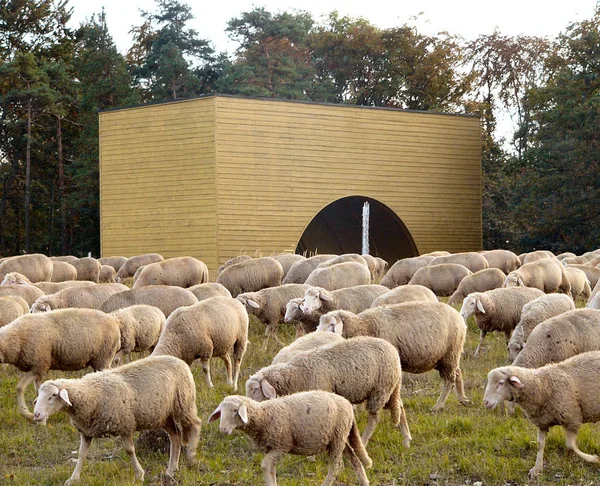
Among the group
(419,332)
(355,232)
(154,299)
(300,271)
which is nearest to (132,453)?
(419,332)

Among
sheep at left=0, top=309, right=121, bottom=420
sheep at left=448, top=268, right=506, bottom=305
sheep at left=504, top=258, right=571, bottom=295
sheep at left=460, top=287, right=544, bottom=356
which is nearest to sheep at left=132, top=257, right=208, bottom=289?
sheep at left=448, top=268, right=506, bottom=305

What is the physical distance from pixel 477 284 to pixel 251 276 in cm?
452

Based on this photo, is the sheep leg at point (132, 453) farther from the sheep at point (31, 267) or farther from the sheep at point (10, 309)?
the sheep at point (31, 267)

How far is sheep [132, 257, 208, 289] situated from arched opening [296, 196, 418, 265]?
735 centimetres

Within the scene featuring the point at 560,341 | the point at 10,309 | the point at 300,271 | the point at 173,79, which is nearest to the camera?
the point at 560,341

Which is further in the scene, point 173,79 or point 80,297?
point 173,79

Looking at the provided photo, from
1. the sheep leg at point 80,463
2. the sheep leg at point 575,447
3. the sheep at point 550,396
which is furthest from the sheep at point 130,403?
the sheep leg at point 575,447

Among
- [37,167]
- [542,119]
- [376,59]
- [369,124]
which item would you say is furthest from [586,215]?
[37,167]

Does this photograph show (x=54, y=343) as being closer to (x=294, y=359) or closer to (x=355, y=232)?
(x=294, y=359)

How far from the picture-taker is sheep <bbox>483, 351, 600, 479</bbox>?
8297 millimetres

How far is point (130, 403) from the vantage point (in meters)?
8.41

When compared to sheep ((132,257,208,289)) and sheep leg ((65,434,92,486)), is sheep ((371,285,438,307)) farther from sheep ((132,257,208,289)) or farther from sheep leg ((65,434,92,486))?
sheep ((132,257,208,289))

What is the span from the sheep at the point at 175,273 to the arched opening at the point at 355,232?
735 centimetres

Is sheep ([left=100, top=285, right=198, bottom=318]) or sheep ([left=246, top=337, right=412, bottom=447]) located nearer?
sheep ([left=246, top=337, right=412, bottom=447])
